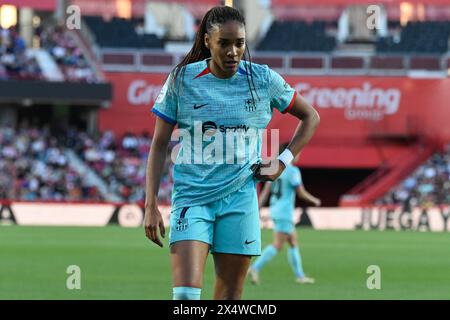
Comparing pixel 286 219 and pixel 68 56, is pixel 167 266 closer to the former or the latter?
pixel 286 219

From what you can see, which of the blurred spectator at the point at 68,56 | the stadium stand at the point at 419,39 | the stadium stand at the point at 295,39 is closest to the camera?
the blurred spectator at the point at 68,56

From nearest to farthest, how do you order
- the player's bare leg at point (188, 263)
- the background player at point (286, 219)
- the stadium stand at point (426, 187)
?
the player's bare leg at point (188, 263) < the background player at point (286, 219) < the stadium stand at point (426, 187)

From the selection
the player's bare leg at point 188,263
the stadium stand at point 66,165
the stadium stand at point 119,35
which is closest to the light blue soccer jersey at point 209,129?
the player's bare leg at point 188,263

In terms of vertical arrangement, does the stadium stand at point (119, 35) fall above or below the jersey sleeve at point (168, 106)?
above

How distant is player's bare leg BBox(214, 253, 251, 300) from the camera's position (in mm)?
7039

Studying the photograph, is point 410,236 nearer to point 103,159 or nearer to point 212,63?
point 103,159

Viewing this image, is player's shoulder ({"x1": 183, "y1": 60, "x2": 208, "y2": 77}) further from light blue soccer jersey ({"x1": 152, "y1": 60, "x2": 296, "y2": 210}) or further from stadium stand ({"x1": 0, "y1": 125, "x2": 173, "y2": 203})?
stadium stand ({"x1": 0, "y1": 125, "x2": 173, "y2": 203})

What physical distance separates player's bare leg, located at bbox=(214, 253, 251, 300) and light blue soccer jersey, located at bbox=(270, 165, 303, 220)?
10229 millimetres

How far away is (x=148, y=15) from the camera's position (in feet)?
169

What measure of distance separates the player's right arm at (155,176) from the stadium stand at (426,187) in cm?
3368

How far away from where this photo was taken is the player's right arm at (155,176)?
275 inches

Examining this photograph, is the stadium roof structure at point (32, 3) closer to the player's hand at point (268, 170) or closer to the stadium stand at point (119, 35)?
the stadium stand at point (119, 35)

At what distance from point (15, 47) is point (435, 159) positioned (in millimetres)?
16232

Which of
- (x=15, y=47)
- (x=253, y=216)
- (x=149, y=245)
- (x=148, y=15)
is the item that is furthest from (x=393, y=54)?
(x=253, y=216)
